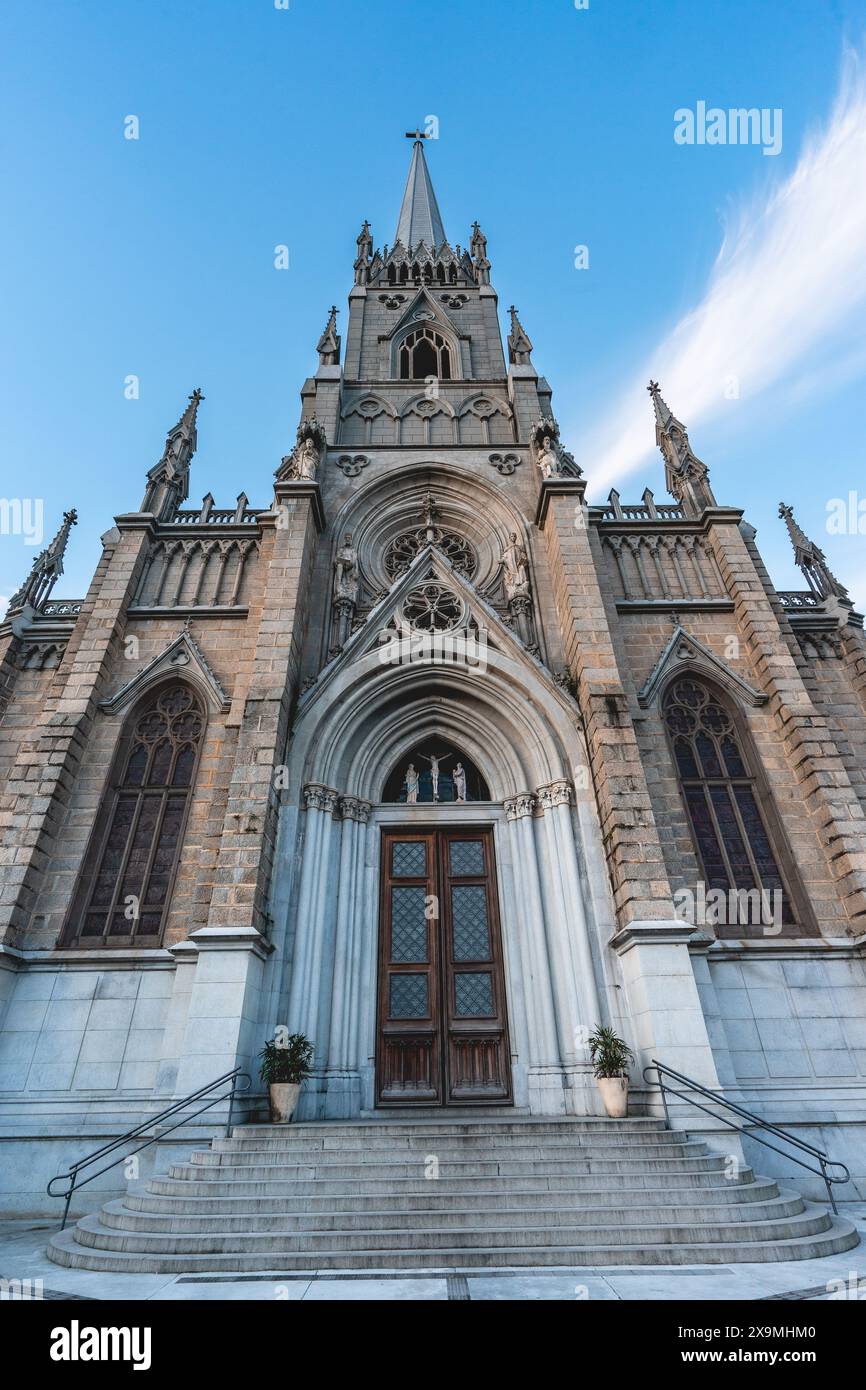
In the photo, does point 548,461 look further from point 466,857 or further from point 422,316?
point 422,316

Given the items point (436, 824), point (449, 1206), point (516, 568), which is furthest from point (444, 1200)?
point (516, 568)

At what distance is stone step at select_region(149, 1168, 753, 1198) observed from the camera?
6426 mm

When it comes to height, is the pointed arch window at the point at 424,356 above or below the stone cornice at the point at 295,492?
above

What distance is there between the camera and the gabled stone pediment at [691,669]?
1284 centimetres

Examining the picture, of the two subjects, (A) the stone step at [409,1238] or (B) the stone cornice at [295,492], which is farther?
(B) the stone cornice at [295,492]

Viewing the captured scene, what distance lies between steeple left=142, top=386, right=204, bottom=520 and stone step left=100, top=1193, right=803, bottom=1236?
1364 cm

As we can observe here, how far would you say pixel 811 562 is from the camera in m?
15.6

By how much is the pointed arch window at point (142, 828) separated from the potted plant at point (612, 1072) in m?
6.83

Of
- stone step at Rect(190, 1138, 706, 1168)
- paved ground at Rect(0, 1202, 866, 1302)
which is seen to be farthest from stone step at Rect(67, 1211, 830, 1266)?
stone step at Rect(190, 1138, 706, 1168)

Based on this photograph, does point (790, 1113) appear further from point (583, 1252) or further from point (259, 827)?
point (259, 827)

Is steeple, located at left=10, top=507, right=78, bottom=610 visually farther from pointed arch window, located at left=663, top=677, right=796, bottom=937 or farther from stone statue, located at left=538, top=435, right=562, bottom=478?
pointed arch window, located at left=663, top=677, right=796, bottom=937

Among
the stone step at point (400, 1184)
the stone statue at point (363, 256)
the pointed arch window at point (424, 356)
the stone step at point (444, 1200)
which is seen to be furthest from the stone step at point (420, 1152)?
the stone statue at point (363, 256)

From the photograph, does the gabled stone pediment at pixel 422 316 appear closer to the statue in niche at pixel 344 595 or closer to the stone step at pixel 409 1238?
the statue in niche at pixel 344 595
